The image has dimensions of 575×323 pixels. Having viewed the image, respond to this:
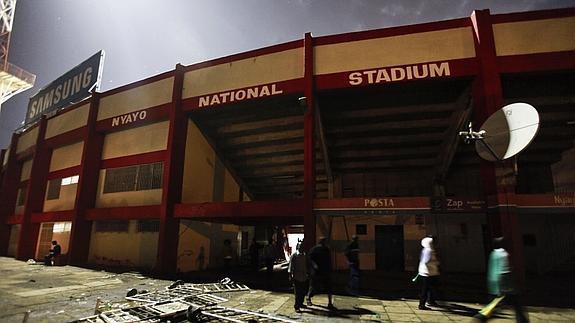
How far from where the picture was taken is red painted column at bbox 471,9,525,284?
9648mm

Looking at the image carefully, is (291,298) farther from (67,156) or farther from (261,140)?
(67,156)

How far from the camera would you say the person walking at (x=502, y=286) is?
5.28 m

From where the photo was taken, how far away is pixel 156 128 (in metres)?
16.8

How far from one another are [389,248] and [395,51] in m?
10.6

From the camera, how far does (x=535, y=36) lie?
11.0 metres

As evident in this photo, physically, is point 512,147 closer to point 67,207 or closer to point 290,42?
point 290,42

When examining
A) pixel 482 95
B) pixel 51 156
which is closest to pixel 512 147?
pixel 482 95

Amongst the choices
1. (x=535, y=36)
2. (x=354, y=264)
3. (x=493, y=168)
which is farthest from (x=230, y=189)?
(x=535, y=36)

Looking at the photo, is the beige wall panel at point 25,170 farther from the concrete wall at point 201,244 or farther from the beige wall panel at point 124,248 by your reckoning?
the concrete wall at point 201,244

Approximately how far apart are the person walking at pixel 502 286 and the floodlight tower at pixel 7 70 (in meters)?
50.8

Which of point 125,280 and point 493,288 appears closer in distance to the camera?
point 493,288

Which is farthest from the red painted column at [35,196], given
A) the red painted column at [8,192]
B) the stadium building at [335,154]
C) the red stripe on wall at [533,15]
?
the red stripe on wall at [533,15]

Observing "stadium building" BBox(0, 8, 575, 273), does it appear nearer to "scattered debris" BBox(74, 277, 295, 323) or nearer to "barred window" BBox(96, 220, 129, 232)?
"barred window" BBox(96, 220, 129, 232)

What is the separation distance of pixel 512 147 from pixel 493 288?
14.7 feet
